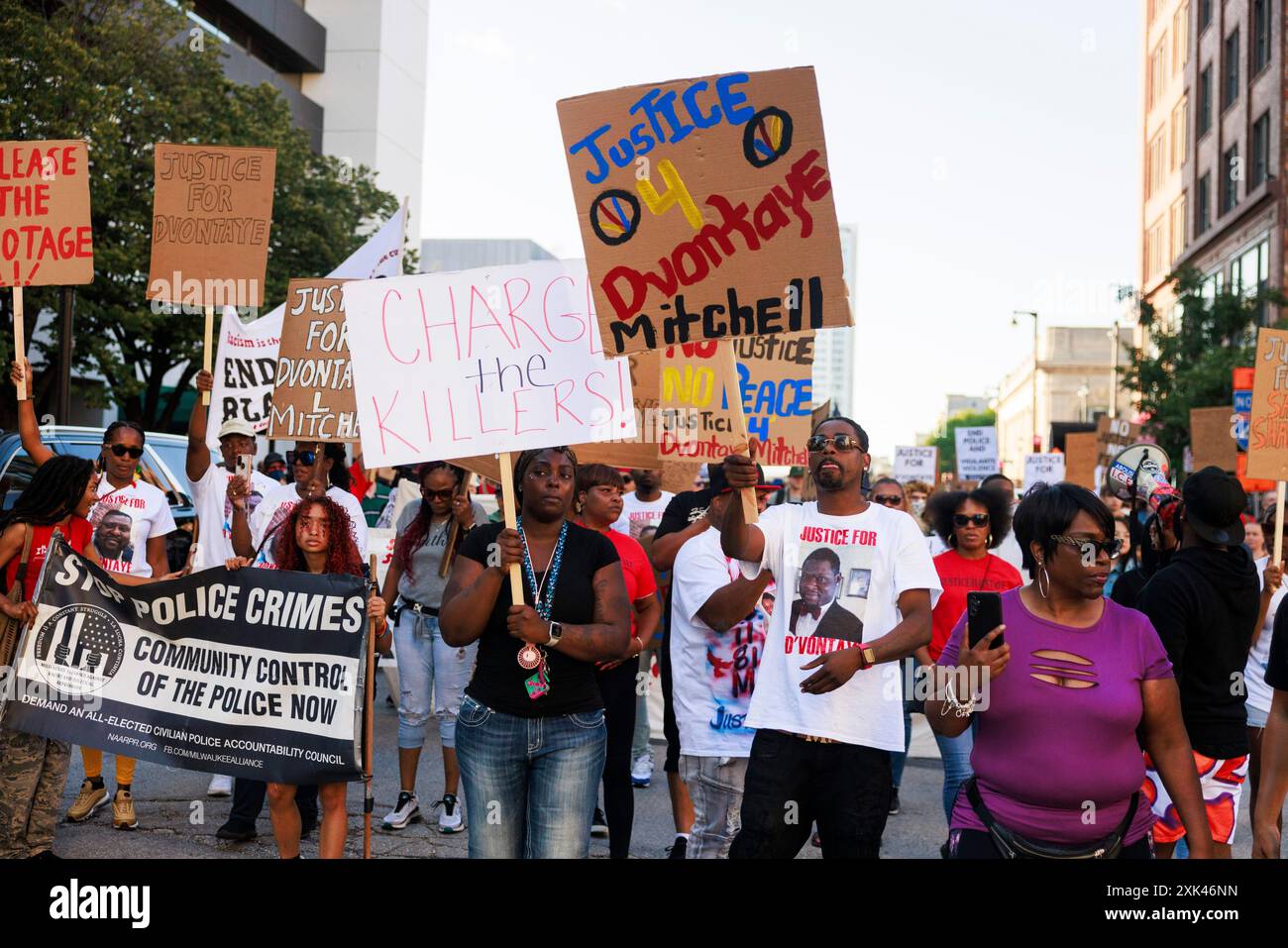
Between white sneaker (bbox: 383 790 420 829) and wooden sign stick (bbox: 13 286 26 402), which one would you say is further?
white sneaker (bbox: 383 790 420 829)

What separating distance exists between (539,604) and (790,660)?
86 cm

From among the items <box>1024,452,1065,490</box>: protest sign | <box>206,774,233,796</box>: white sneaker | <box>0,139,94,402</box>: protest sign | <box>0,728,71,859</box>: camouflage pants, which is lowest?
<box>206,774,233,796</box>: white sneaker

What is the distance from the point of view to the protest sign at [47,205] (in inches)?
296

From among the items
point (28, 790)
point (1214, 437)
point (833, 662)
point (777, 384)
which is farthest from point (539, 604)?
point (1214, 437)

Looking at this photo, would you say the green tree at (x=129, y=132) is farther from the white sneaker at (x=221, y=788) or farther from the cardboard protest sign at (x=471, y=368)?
the cardboard protest sign at (x=471, y=368)

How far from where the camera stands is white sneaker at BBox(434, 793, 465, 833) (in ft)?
23.0

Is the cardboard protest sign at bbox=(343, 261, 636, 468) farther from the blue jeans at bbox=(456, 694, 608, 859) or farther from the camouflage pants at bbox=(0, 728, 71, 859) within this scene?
the camouflage pants at bbox=(0, 728, 71, 859)

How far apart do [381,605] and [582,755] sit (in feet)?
4.69

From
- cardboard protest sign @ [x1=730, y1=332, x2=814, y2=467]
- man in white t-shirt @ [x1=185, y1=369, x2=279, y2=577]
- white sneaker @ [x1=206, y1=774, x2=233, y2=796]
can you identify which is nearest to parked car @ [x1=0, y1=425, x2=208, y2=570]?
man in white t-shirt @ [x1=185, y1=369, x2=279, y2=577]

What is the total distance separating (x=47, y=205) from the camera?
755 cm

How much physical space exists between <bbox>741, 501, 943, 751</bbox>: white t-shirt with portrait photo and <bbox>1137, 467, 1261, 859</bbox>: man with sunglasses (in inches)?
36.2

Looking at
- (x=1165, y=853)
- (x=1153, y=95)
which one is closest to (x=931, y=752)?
(x=1165, y=853)

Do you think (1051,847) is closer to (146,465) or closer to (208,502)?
(208,502)
